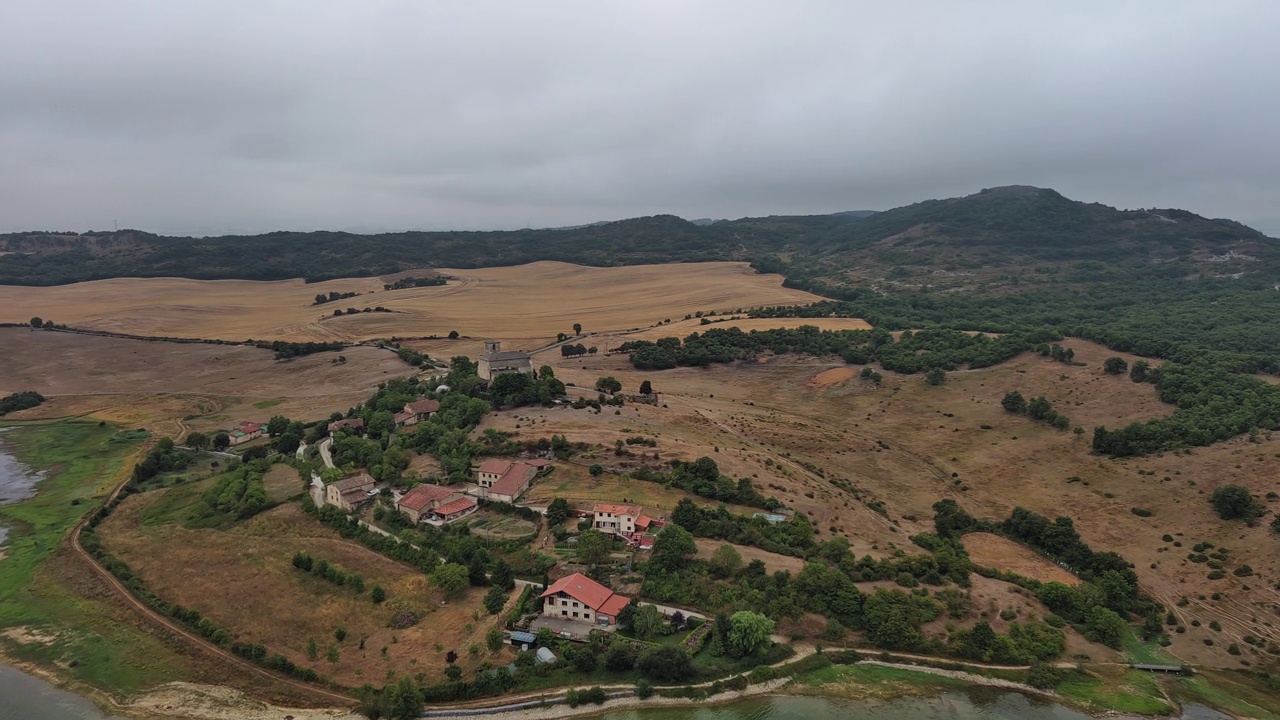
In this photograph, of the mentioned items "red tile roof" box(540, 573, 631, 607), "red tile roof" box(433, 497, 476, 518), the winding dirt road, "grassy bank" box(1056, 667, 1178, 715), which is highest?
"red tile roof" box(433, 497, 476, 518)

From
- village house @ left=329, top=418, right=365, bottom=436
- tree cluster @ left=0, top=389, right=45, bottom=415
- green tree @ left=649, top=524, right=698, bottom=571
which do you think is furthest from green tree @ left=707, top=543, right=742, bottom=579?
tree cluster @ left=0, top=389, right=45, bottom=415

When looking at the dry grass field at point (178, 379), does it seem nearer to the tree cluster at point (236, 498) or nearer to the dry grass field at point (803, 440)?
the dry grass field at point (803, 440)

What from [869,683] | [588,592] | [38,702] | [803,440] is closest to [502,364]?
[803,440]

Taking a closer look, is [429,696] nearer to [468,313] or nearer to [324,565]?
[324,565]

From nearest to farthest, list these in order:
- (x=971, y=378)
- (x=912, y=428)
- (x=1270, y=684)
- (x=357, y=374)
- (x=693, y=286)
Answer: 1. (x=1270, y=684)
2. (x=912, y=428)
3. (x=971, y=378)
4. (x=357, y=374)
5. (x=693, y=286)

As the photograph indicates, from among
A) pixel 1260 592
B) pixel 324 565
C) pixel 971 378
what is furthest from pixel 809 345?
pixel 324 565

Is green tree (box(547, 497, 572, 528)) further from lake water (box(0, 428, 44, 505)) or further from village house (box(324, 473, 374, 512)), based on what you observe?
lake water (box(0, 428, 44, 505))
